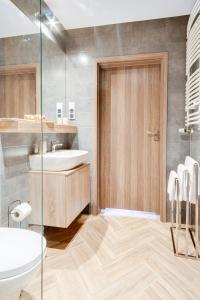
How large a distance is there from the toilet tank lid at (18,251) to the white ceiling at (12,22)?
4.61 feet

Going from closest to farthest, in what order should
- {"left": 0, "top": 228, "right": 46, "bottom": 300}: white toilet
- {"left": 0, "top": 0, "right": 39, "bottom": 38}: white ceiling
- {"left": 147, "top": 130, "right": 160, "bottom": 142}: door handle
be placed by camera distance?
{"left": 0, "top": 228, "right": 46, "bottom": 300}: white toilet < {"left": 0, "top": 0, "right": 39, "bottom": 38}: white ceiling < {"left": 147, "top": 130, "right": 160, "bottom": 142}: door handle

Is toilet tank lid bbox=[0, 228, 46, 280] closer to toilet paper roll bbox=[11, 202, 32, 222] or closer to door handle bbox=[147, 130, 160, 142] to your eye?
toilet paper roll bbox=[11, 202, 32, 222]

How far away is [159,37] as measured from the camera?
2.52m

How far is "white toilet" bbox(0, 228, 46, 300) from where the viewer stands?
1.03 meters

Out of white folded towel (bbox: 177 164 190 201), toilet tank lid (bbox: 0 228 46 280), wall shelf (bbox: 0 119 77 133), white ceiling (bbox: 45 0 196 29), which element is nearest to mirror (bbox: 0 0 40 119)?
wall shelf (bbox: 0 119 77 133)

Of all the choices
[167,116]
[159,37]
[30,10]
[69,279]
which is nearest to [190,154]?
[167,116]

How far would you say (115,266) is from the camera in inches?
68.7

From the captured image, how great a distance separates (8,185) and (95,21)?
6.90 ft

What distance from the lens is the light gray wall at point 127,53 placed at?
2.48 metres

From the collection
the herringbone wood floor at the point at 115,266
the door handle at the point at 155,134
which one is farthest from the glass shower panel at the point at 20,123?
the door handle at the point at 155,134

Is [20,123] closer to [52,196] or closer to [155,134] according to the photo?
[52,196]

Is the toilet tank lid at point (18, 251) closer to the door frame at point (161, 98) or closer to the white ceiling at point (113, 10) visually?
the door frame at point (161, 98)

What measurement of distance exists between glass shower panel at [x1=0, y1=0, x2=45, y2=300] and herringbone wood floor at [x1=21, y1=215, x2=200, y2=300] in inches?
7.5

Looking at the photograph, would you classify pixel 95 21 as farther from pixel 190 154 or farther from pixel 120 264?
pixel 120 264
